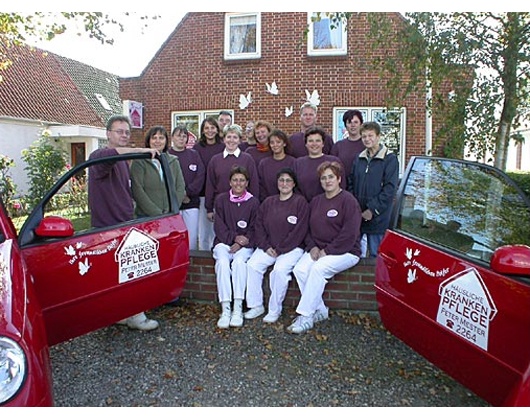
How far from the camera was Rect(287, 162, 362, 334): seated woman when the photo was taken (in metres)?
4.23

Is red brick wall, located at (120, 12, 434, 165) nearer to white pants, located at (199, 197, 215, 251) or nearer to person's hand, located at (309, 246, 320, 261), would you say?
white pants, located at (199, 197, 215, 251)

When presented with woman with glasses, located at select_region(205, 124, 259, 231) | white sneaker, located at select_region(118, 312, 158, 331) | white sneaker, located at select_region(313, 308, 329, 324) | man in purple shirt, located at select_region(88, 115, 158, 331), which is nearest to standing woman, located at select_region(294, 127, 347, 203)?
woman with glasses, located at select_region(205, 124, 259, 231)

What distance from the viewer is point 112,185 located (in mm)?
3699

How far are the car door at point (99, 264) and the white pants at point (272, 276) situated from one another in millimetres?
1125

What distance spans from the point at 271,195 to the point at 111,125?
1.97m

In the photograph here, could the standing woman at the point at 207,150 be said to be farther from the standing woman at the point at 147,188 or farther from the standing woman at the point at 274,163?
the standing woman at the point at 147,188

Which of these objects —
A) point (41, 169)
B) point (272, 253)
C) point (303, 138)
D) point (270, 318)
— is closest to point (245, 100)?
→ point (41, 169)

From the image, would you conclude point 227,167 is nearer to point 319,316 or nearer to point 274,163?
point 274,163

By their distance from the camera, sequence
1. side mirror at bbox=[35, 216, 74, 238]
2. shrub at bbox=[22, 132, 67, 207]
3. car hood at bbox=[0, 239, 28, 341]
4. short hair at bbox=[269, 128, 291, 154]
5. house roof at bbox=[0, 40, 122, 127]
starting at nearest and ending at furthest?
car hood at bbox=[0, 239, 28, 341]
side mirror at bbox=[35, 216, 74, 238]
short hair at bbox=[269, 128, 291, 154]
shrub at bbox=[22, 132, 67, 207]
house roof at bbox=[0, 40, 122, 127]

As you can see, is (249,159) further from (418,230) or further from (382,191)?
(418,230)

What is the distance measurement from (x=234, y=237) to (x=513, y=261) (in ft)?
10.0

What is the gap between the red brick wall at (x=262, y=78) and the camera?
426 inches

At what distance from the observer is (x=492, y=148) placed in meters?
5.66

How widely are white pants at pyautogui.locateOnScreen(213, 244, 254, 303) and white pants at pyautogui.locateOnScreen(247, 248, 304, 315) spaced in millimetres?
66
